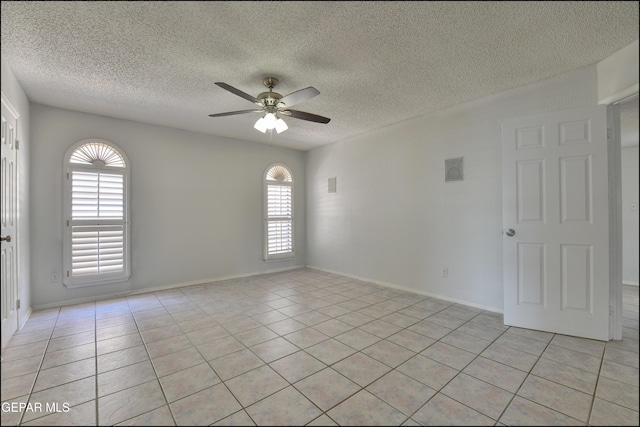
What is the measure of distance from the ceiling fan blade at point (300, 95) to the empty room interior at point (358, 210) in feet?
0.07

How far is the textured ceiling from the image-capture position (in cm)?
190

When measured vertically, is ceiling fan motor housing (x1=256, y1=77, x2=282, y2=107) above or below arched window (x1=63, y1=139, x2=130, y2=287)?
above

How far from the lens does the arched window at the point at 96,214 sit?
3.62 m

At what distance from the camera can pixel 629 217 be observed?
193 centimetres

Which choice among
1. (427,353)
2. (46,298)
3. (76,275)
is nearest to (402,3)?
(427,353)

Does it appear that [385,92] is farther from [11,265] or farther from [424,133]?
[11,265]

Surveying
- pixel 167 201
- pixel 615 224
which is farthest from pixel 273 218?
pixel 615 224

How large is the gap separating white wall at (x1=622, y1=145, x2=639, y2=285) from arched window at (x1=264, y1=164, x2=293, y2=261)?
15.5ft

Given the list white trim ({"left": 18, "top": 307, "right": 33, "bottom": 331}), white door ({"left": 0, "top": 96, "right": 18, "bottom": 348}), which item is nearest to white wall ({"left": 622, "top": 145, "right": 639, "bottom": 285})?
white door ({"left": 0, "top": 96, "right": 18, "bottom": 348})

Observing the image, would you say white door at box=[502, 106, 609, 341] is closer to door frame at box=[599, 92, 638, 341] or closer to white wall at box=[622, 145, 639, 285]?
door frame at box=[599, 92, 638, 341]

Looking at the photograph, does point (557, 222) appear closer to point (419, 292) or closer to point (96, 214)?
point (419, 292)

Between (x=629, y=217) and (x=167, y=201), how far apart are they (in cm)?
514

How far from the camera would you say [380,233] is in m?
4.61

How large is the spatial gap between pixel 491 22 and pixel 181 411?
10.9 feet
